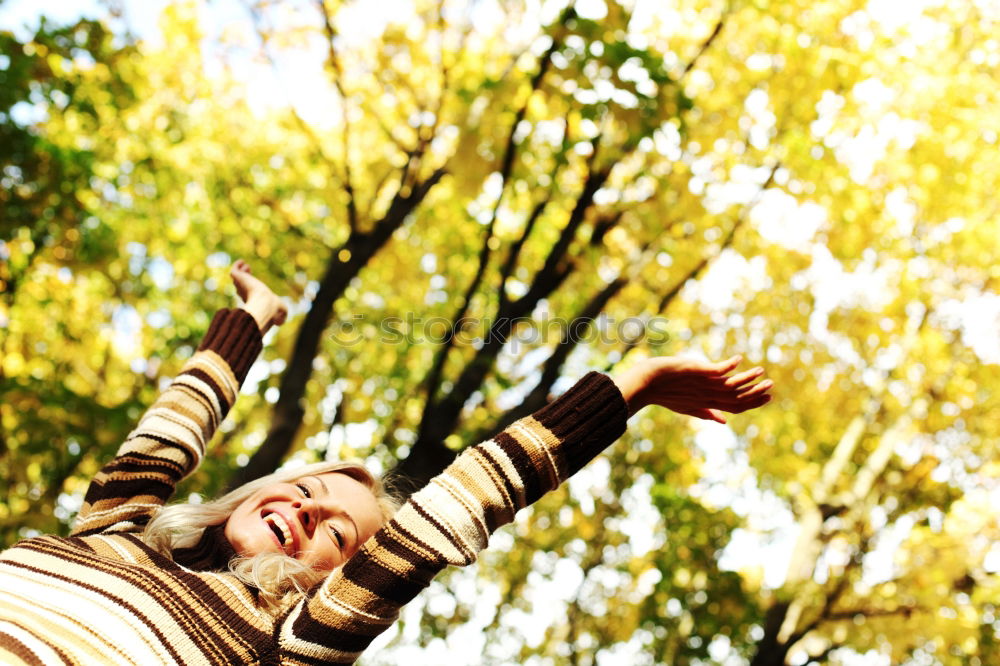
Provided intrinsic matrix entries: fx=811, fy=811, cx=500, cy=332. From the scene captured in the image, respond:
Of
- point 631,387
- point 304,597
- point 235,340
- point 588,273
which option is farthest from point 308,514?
point 588,273

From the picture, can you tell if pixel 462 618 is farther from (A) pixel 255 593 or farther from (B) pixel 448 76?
(A) pixel 255 593

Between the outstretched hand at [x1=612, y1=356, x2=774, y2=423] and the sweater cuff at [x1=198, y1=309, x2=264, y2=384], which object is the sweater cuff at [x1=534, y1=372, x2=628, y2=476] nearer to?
the outstretched hand at [x1=612, y1=356, x2=774, y2=423]

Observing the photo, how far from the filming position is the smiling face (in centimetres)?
188

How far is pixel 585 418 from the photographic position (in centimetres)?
174

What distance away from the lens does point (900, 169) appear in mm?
6895

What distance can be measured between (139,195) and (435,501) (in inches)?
408

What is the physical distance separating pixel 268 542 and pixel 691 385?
104 cm

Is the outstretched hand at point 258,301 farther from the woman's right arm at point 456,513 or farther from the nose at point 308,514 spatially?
the woman's right arm at point 456,513

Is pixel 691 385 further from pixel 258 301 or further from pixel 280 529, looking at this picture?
pixel 258 301

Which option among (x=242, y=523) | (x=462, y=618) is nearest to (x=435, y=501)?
(x=242, y=523)

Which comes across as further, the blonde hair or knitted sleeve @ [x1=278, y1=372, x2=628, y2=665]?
the blonde hair

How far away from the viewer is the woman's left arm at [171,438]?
2061 mm

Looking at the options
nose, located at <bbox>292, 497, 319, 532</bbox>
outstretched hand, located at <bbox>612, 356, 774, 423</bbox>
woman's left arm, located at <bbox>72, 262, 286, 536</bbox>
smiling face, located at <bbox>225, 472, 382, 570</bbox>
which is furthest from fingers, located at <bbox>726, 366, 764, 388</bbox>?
woman's left arm, located at <bbox>72, 262, 286, 536</bbox>

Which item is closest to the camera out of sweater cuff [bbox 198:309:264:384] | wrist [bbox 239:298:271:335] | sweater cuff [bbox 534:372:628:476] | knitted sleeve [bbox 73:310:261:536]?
sweater cuff [bbox 534:372:628:476]
